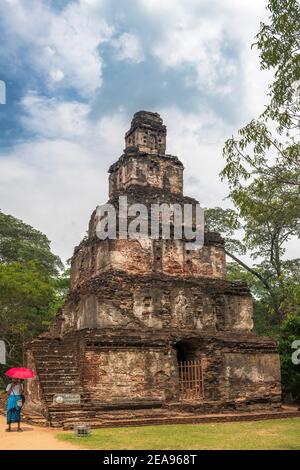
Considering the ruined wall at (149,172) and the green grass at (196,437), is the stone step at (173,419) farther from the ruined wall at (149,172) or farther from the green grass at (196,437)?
the ruined wall at (149,172)

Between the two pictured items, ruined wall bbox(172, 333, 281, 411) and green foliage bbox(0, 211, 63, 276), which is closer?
ruined wall bbox(172, 333, 281, 411)

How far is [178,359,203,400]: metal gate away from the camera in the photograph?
1759 centimetres

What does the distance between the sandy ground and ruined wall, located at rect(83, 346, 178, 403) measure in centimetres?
272

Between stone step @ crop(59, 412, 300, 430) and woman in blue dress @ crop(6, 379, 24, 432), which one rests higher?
woman in blue dress @ crop(6, 379, 24, 432)

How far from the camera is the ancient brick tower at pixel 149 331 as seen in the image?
52.9 ft

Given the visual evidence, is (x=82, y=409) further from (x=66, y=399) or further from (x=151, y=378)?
(x=151, y=378)

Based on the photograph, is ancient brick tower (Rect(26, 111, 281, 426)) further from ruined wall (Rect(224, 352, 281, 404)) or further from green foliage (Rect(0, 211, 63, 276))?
green foliage (Rect(0, 211, 63, 276))

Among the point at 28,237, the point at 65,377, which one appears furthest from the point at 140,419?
the point at 28,237

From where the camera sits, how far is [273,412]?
1748 cm

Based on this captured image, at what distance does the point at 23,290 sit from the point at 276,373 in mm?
14362

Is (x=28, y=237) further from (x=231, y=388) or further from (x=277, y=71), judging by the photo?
(x=277, y=71)

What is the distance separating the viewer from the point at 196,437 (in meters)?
11.8

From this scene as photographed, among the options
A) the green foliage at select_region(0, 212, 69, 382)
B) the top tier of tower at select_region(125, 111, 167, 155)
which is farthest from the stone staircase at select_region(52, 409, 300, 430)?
the green foliage at select_region(0, 212, 69, 382)
